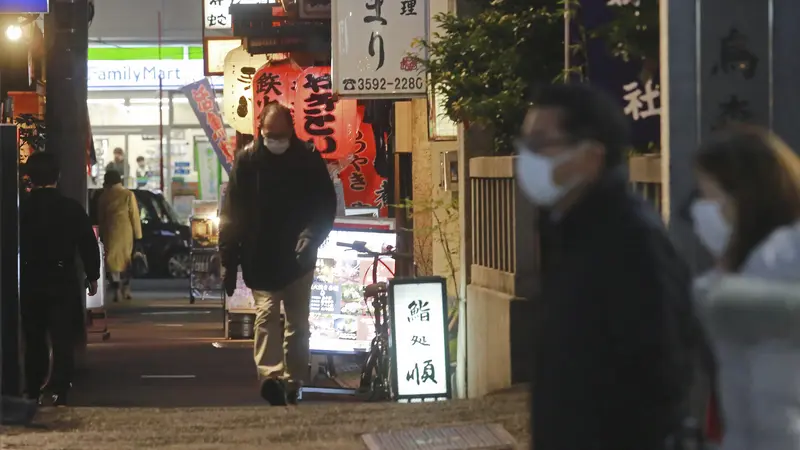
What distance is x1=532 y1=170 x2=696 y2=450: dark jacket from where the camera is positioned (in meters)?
3.45

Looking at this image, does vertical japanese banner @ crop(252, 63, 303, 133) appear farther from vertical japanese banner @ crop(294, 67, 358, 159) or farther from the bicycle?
the bicycle

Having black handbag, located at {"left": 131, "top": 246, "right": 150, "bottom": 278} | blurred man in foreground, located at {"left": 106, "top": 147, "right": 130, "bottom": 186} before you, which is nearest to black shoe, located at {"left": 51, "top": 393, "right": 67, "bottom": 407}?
black handbag, located at {"left": 131, "top": 246, "right": 150, "bottom": 278}

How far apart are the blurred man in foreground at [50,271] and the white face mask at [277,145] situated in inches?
72.1

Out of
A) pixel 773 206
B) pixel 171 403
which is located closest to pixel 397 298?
pixel 171 403

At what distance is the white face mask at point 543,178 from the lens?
12.1ft

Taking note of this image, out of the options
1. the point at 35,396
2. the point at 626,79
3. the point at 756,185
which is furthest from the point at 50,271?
the point at 756,185

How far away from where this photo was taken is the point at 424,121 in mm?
13820

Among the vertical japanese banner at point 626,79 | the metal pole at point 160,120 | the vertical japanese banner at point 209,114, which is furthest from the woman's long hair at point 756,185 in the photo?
the metal pole at point 160,120

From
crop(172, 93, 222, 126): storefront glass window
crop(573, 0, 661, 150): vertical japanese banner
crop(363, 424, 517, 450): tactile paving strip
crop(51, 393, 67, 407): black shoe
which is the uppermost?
crop(172, 93, 222, 126): storefront glass window

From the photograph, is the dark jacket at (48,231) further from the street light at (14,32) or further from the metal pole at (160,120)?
the metal pole at (160,120)

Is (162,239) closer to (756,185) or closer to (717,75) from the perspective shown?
(717,75)

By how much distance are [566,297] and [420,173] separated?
10.6m

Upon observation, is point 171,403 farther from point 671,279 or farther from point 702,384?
point 671,279

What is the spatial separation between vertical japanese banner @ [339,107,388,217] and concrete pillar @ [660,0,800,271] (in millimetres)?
11256
